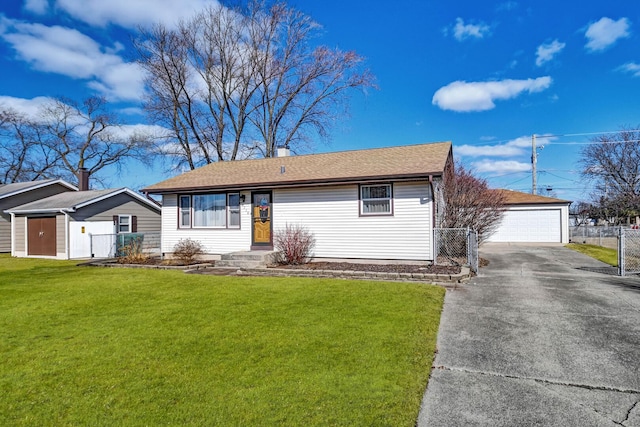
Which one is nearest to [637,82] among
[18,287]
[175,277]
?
[175,277]

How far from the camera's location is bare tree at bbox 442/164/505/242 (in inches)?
512

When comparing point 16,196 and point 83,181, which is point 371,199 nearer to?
point 83,181

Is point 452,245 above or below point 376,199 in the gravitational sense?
below

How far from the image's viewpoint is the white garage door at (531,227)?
21.9 metres

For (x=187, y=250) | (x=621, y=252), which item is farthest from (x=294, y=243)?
(x=621, y=252)

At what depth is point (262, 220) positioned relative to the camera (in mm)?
13008

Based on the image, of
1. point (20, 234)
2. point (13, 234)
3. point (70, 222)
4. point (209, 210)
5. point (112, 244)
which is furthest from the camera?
point (13, 234)

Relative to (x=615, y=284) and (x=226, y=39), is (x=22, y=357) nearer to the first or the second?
(x=615, y=284)

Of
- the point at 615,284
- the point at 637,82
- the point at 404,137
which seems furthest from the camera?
the point at 404,137

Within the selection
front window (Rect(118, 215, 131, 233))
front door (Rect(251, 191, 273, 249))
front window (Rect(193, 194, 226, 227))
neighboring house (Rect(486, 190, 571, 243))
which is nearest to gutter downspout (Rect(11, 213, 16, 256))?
front window (Rect(118, 215, 131, 233))

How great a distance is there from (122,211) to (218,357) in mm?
18611

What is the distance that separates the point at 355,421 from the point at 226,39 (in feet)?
89.4

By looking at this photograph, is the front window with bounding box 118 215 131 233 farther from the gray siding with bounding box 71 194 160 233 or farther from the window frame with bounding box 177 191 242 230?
the window frame with bounding box 177 191 242 230

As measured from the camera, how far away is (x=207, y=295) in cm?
741
